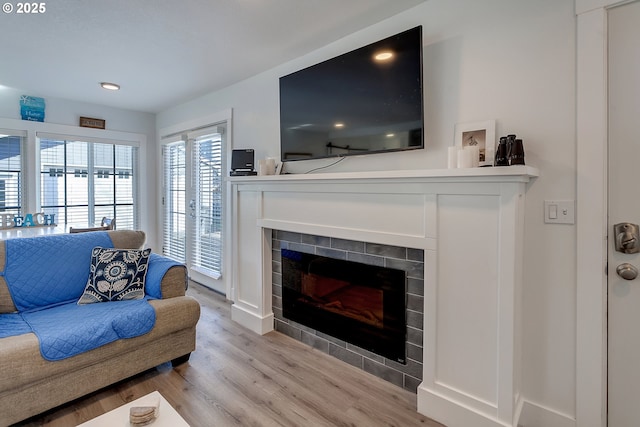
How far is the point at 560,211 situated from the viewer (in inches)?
62.3

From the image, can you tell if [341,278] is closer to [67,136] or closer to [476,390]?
[476,390]

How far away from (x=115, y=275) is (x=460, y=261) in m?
2.36

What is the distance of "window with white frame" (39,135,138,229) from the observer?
4.12 meters

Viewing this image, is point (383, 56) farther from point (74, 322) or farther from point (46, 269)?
point (46, 269)

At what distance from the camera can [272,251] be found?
9.61ft

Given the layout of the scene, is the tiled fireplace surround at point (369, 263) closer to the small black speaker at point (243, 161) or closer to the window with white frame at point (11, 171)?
the small black speaker at point (243, 161)

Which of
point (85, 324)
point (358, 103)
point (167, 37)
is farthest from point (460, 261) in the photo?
point (167, 37)

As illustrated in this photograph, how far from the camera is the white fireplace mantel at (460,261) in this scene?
1565mm

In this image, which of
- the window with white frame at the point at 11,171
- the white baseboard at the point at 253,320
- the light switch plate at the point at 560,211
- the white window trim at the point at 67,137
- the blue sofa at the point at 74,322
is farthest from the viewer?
the white window trim at the point at 67,137

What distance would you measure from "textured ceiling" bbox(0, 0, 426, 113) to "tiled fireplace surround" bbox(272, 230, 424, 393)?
1516 mm

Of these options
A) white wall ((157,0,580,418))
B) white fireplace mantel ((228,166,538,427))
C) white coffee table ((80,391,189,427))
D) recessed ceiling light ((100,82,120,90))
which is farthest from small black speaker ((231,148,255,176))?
white coffee table ((80,391,189,427))

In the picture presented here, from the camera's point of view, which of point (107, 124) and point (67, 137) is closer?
point (67, 137)

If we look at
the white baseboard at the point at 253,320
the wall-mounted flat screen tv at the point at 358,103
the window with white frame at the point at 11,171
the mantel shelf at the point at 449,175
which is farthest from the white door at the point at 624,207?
the window with white frame at the point at 11,171

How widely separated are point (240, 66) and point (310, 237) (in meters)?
1.71
